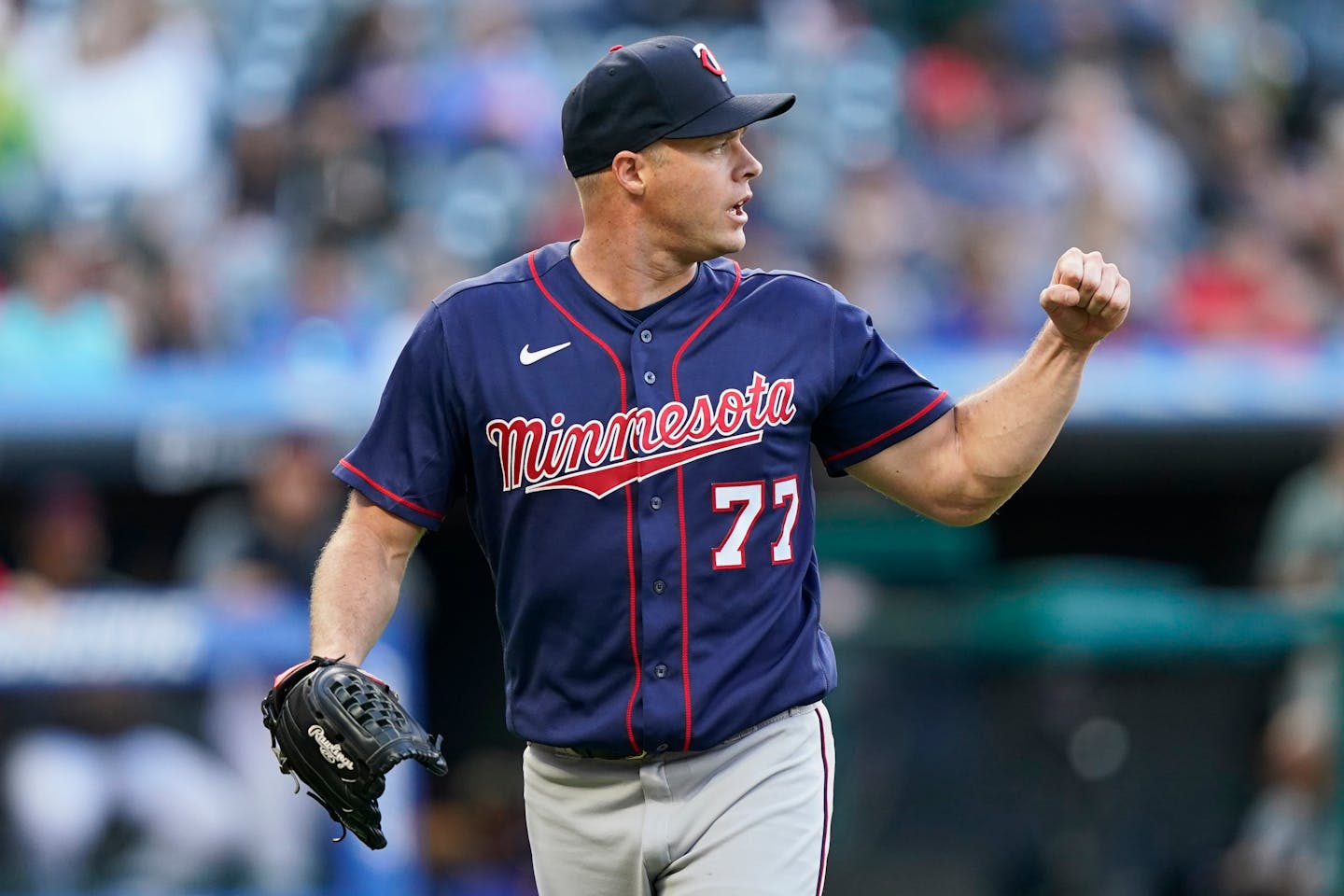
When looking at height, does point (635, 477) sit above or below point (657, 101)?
below

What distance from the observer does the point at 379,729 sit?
2.91 meters

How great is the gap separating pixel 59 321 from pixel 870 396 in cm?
492

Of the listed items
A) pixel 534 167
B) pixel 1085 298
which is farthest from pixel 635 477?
pixel 534 167

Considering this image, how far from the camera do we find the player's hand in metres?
3.09

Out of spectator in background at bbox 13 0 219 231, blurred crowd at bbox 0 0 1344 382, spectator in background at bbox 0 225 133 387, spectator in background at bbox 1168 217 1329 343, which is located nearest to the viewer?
spectator in background at bbox 0 225 133 387

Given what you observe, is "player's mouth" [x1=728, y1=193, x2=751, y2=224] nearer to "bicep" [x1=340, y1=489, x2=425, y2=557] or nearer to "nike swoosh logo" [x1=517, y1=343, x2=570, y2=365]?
"nike swoosh logo" [x1=517, y1=343, x2=570, y2=365]

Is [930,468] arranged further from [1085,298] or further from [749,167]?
[749,167]

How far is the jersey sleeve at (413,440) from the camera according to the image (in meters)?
3.19

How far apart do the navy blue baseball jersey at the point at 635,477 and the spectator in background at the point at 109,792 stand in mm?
3462

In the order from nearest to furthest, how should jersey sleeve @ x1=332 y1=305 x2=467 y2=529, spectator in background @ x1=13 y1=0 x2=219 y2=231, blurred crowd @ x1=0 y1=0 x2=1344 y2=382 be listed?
jersey sleeve @ x1=332 y1=305 x2=467 y2=529 → blurred crowd @ x1=0 y1=0 x2=1344 y2=382 → spectator in background @ x1=13 y1=0 x2=219 y2=231

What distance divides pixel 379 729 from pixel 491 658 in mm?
4928

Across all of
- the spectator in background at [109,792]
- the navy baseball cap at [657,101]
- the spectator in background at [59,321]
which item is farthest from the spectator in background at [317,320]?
the navy baseball cap at [657,101]

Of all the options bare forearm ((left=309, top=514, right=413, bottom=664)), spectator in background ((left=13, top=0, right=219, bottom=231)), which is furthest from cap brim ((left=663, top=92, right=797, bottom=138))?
spectator in background ((left=13, top=0, right=219, bottom=231))

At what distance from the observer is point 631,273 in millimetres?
3275
